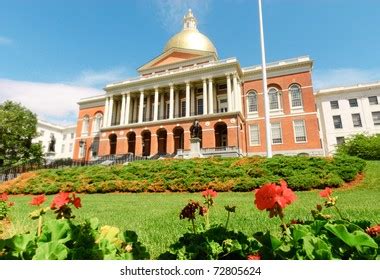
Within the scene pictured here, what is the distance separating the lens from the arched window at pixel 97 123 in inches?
1834

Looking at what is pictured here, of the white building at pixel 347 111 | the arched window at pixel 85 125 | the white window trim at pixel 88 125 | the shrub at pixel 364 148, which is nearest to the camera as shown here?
the shrub at pixel 364 148

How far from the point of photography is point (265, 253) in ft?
6.03

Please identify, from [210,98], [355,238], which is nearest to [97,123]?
[210,98]

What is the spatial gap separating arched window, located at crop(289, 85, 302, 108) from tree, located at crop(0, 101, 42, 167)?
33.5 meters

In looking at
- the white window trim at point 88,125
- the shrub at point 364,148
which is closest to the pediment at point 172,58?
the white window trim at point 88,125

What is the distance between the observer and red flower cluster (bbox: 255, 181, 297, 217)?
1.80 m

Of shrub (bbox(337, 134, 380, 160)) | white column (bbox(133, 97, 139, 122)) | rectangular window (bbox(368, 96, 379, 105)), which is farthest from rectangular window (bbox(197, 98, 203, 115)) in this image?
rectangular window (bbox(368, 96, 379, 105))

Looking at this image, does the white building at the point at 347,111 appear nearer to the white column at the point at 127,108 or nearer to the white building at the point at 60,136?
the white column at the point at 127,108

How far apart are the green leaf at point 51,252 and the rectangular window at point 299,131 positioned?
35971mm

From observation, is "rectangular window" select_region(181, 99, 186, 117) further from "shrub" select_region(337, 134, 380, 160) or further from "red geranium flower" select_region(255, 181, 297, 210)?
"red geranium flower" select_region(255, 181, 297, 210)

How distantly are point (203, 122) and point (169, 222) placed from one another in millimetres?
30291

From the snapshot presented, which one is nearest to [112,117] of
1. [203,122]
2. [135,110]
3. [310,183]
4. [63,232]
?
[135,110]
